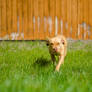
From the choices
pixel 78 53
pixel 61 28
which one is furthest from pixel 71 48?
pixel 61 28

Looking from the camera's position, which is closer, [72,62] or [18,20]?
[72,62]

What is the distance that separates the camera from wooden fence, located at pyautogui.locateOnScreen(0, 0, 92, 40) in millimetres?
9070

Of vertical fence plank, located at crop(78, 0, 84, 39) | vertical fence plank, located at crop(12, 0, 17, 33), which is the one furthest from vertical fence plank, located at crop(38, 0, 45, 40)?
vertical fence plank, located at crop(78, 0, 84, 39)

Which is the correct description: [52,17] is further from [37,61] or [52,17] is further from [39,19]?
[37,61]

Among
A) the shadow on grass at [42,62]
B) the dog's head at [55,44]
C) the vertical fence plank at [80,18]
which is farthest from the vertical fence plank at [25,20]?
the dog's head at [55,44]

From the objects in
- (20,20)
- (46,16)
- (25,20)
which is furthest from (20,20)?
(46,16)

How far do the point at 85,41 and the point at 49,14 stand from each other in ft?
5.48

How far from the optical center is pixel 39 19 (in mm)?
9250

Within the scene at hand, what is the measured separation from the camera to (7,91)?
2254mm

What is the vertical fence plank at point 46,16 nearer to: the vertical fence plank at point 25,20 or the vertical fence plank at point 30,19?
the vertical fence plank at point 30,19

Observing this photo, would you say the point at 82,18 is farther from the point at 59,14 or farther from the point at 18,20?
the point at 18,20

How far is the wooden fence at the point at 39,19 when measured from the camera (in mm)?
9070

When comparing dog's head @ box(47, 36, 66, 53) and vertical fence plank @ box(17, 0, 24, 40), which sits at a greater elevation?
vertical fence plank @ box(17, 0, 24, 40)

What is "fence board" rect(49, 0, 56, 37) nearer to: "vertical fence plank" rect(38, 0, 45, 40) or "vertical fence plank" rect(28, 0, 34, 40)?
"vertical fence plank" rect(38, 0, 45, 40)
